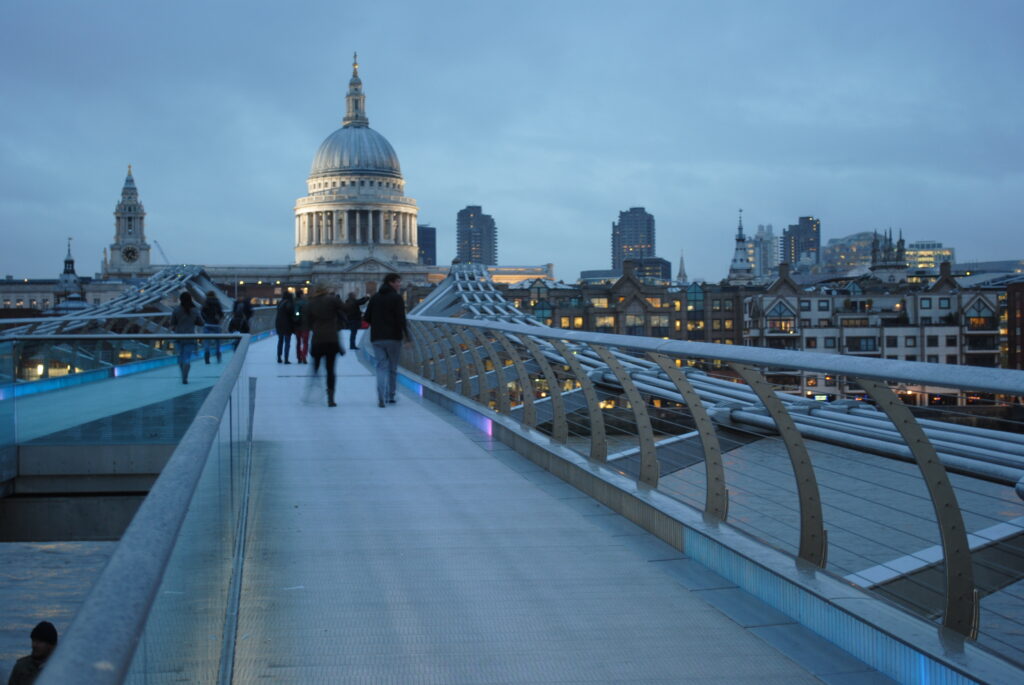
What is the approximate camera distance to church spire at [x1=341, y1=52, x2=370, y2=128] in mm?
181625

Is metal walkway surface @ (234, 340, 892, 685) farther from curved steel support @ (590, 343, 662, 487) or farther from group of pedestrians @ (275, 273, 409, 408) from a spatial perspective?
group of pedestrians @ (275, 273, 409, 408)

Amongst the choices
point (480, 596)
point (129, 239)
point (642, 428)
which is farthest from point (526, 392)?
point (129, 239)

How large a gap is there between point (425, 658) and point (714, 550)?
188cm

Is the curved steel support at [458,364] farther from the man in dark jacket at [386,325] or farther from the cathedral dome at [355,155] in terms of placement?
the cathedral dome at [355,155]

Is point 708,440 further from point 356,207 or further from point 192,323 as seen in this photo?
point 356,207

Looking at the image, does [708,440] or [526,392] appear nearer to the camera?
[708,440]

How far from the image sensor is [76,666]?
142cm

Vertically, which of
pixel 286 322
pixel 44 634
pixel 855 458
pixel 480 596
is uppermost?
pixel 286 322

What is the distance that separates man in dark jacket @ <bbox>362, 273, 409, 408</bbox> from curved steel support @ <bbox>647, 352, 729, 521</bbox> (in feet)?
26.7

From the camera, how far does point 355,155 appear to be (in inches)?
6663

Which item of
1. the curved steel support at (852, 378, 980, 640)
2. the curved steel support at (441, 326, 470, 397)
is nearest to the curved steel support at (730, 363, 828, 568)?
the curved steel support at (852, 378, 980, 640)

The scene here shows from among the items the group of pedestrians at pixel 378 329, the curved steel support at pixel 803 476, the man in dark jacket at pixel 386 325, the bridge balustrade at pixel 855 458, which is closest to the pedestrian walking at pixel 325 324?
the group of pedestrians at pixel 378 329

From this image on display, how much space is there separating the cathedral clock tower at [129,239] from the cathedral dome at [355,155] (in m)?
38.7

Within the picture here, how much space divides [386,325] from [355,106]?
17605cm
